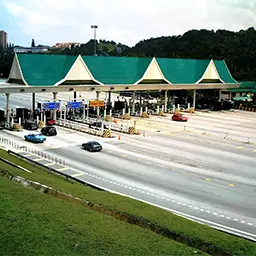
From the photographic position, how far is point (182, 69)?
66.8m

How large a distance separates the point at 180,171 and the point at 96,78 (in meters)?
28.8

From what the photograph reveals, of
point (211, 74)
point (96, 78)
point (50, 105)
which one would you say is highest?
point (211, 74)

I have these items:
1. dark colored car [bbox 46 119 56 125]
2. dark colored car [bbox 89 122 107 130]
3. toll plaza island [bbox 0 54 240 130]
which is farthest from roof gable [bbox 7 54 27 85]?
dark colored car [bbox 89 122 107 130]

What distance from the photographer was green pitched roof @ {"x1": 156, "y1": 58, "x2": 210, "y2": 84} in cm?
6425

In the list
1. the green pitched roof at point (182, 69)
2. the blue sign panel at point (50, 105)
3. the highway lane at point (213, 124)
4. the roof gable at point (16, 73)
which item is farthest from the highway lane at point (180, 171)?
the green pitched roof at point (182, 69)

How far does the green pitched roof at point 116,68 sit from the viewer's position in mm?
56656

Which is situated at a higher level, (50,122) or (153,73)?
(153,73)

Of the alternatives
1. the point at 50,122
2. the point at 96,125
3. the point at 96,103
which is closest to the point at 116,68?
the point at 96,103

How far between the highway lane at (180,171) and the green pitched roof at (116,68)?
1469 cm

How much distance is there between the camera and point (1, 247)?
13391 mm

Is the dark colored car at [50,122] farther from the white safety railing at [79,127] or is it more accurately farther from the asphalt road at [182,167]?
the asphalt road at [182,167]

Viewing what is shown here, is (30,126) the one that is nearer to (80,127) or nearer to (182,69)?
(80,127)

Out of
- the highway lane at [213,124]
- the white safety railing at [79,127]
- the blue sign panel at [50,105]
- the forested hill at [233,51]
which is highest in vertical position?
the forested hill at [233,51]

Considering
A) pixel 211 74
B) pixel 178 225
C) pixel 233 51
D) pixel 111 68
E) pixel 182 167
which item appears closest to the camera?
pixel 178 225
